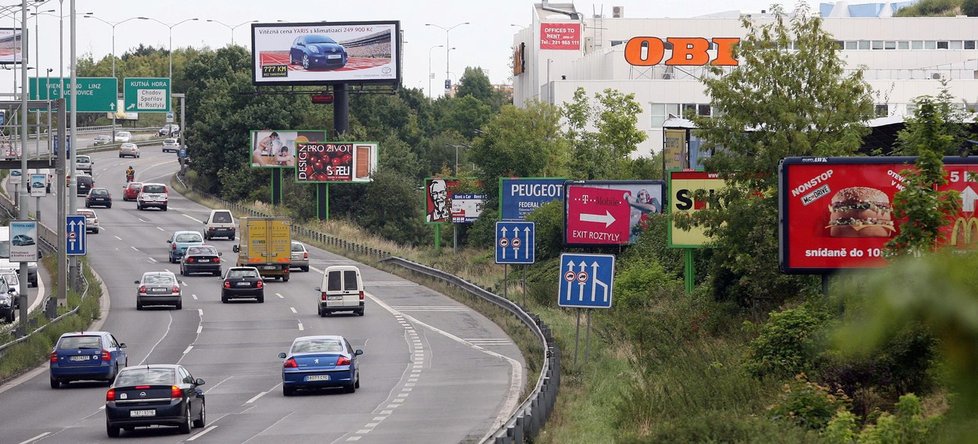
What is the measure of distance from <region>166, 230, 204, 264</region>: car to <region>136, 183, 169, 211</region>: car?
2726cm

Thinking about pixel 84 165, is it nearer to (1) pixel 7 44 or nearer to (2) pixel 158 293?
(1) pixel 7 44

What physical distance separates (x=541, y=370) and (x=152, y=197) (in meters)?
72.7

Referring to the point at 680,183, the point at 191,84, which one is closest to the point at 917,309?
the point at 680,183

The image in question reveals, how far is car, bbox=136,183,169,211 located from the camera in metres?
97.0

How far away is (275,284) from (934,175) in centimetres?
4740

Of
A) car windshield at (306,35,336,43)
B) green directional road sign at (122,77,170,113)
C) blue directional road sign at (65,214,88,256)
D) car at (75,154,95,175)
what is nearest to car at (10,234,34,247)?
blue directional road sign at (65,214,88,256)

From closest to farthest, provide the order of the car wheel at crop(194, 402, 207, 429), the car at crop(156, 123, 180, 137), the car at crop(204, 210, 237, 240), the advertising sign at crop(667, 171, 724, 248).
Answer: the car wheel at crop(194, 402, 207, 429), the advertising sign at crop(667, 171, 724, 248), the car at crop(204, 210, 237, 240), the car at crop(156, 123, 180, 137)

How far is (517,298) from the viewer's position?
5003cm

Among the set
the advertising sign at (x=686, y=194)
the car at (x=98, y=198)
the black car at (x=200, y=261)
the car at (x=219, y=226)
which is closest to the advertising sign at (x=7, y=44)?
the car at (x=98, y=198)

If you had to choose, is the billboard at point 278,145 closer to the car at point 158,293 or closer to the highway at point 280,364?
the highway at point 280,364

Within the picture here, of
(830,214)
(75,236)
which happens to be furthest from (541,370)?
(75,236)

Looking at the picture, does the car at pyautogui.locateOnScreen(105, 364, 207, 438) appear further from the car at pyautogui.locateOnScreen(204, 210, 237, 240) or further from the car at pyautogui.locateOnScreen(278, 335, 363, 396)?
the car at pyautogui.locateOnScreen(204, 210, 237, 240)

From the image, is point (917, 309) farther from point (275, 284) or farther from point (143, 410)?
point (275, 284)

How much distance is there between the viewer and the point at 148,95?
11281cm
